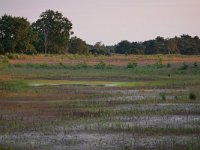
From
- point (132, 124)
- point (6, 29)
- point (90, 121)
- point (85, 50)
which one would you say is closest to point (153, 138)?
point (132, 124)

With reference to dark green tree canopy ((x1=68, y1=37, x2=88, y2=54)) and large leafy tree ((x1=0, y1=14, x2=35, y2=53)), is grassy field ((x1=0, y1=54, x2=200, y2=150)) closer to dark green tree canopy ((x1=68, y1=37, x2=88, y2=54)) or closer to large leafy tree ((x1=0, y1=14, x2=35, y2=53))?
large leafy tree ((x1=0, y1=14, x2=35, y2=53))

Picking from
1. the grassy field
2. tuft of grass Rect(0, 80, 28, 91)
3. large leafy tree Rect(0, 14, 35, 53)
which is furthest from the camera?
large leafy tree Rect(0, 14, 35, 53)

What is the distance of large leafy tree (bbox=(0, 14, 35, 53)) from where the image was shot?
269 ft

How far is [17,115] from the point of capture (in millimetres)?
18625

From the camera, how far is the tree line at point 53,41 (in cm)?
8294

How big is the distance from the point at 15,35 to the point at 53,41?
51.5ft

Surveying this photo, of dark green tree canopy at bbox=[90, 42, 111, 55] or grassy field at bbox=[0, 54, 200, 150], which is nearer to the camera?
grassy field at bbox=[0, 54, 200, 150]

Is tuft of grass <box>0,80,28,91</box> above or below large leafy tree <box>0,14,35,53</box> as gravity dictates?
below

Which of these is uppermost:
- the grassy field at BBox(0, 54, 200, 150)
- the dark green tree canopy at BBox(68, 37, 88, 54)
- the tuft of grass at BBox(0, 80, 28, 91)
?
the dark green tree canopy at BBox(68, 37, 88, 54)

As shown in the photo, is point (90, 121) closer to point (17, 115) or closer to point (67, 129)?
point (67, 129)

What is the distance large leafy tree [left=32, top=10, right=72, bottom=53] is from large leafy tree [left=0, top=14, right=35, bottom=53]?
12.0 m

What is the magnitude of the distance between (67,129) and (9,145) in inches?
106

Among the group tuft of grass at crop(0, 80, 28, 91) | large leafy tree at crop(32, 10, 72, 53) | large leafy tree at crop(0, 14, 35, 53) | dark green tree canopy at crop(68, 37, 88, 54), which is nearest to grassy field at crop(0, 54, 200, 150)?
tuft of grass at crop(0, 80, 28, 91)

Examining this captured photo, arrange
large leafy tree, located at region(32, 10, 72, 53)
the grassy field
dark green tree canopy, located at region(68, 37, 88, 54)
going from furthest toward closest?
dark green tree canopy, located at region(68, 37, 88, 54)
large leafy tree, located at region(32, 10, 72, 53)
the grassy field
